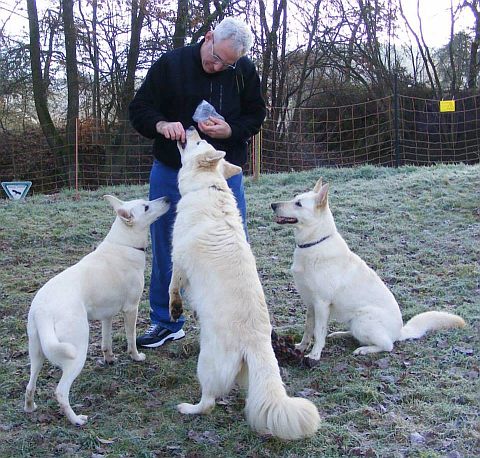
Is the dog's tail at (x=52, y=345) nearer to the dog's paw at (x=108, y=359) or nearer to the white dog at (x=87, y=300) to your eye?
the white dog at (x=87, y=300)

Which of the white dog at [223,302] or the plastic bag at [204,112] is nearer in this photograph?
the white dog at [223,302]

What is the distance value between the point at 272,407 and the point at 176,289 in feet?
3.38

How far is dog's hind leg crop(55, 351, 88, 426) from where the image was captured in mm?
3088

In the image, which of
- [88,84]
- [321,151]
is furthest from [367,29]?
[88,84]

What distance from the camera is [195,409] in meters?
3.24

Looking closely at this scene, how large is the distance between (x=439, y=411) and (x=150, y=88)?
275 centimetres

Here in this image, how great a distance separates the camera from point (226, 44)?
3.74 metres

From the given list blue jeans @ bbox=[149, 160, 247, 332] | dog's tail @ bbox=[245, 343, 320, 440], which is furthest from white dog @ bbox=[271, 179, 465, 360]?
dog's tail @ bbox=[245, 343, 320, 440]

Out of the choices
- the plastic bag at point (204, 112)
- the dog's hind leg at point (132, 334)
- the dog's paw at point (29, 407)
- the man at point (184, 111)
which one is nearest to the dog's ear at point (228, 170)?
the man at point (184, 111)

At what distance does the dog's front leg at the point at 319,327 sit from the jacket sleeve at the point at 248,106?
1.30 metres

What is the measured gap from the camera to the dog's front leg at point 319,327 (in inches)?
158

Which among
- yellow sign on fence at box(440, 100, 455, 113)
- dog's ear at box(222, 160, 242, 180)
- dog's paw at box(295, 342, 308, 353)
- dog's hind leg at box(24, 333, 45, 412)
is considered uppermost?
yellow sign on fence at box(440, 100, 455, 113)

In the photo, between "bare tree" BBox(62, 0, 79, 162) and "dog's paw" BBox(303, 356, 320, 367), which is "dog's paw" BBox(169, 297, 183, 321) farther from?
"bare tree" BBox(62, 0, 79, 162)

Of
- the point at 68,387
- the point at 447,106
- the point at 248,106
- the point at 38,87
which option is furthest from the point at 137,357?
the point at 38,87
